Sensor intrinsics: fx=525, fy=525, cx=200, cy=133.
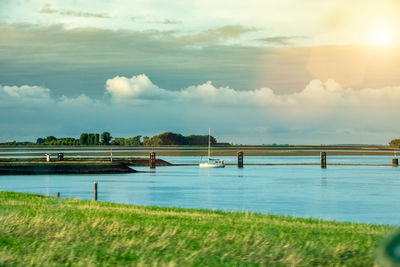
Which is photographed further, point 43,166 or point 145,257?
point 43,166

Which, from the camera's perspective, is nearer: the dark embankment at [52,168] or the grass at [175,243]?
the grass at [175,243]

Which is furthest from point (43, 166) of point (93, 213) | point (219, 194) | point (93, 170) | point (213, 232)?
point (213, 232)

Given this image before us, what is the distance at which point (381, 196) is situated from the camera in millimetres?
52344

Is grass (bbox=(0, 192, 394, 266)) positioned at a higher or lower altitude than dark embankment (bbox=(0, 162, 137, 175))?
higher

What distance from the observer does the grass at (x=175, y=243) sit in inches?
377

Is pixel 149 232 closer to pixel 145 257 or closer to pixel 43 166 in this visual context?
pixel 145 257

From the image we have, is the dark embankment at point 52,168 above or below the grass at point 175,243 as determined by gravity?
below

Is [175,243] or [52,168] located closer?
[175,243]

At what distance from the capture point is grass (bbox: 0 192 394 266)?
377 inches

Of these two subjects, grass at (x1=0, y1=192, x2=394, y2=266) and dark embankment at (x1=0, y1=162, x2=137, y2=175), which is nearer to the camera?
grass at (x1=0, y1=192, x2=394, y2=266)

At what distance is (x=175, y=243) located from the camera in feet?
37.1

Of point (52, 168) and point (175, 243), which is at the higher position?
point (175, 243)

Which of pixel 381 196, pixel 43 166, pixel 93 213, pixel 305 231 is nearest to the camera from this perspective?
pixel 305 231

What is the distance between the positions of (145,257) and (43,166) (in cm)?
7606
